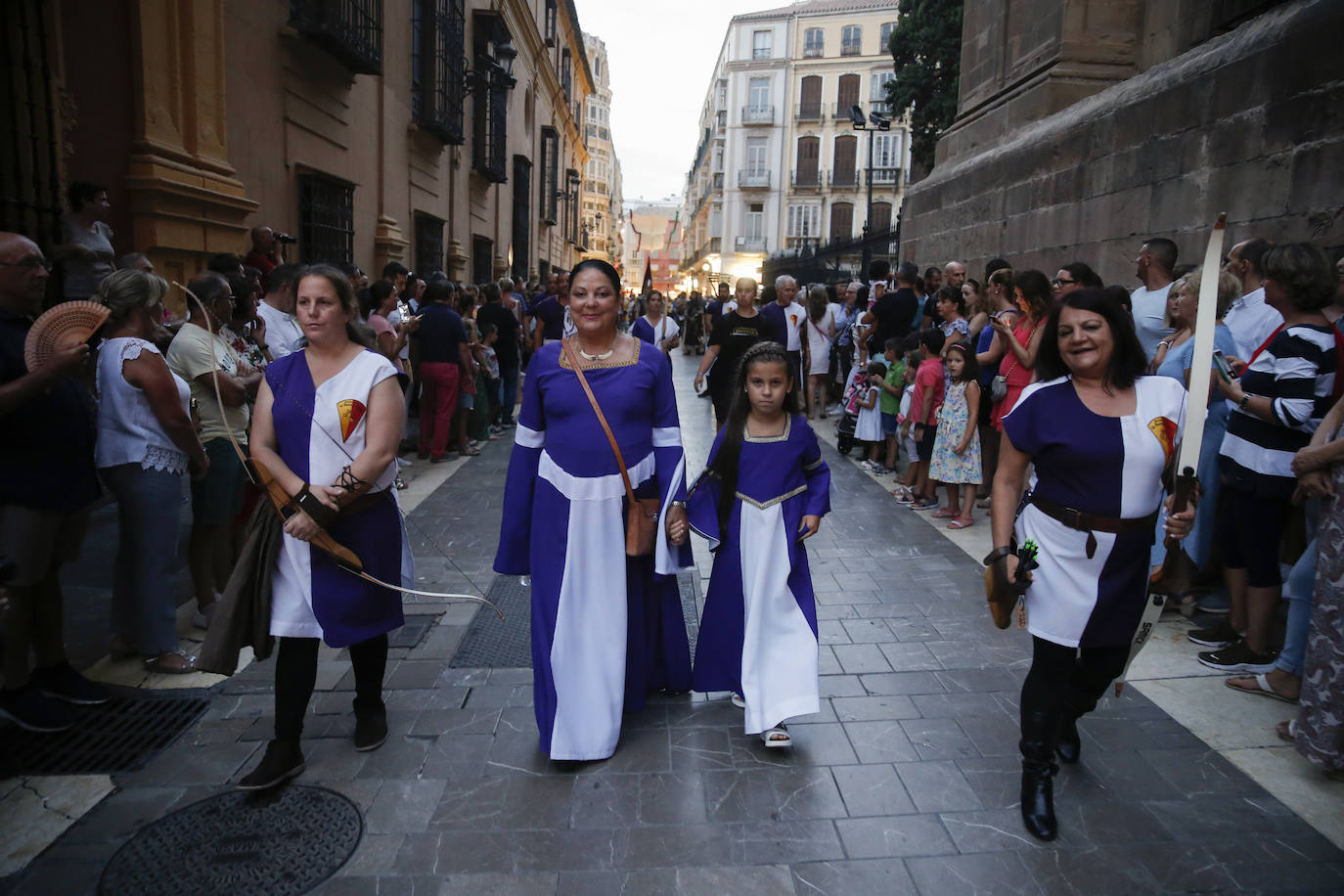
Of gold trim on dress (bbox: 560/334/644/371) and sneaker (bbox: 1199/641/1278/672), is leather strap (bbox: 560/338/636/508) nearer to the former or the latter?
gold trim on dress (bbox: 560/334/644/371)

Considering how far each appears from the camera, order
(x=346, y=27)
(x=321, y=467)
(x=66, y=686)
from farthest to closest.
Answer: (x=346, y=27) < (x=66, y=686) < (x=321, y=467)

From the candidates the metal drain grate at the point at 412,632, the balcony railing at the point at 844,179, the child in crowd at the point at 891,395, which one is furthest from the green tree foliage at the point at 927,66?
the balcony railing at the point at 844,179

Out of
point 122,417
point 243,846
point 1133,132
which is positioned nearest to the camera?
point 243,846

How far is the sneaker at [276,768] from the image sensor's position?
3168 mm

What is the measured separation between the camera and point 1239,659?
171 inches

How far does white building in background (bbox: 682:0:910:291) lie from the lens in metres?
49.6

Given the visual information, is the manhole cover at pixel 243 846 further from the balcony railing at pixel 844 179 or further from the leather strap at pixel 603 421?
the balcony railing at pixel 844 179

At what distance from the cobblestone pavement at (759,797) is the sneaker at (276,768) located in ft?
0.30

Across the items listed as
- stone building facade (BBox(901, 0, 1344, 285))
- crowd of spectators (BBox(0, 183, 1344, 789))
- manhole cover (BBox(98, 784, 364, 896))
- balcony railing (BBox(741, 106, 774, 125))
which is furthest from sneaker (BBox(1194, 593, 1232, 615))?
balcony railing (BBox(741, 106, 774, 125))

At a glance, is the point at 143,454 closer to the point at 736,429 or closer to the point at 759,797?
the point at 736,429

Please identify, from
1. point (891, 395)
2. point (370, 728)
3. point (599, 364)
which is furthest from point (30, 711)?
point (891, 395)

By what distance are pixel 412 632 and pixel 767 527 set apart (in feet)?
7.48

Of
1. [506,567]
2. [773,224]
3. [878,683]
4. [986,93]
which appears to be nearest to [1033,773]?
[878,683]

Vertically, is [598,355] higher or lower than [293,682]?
higher
